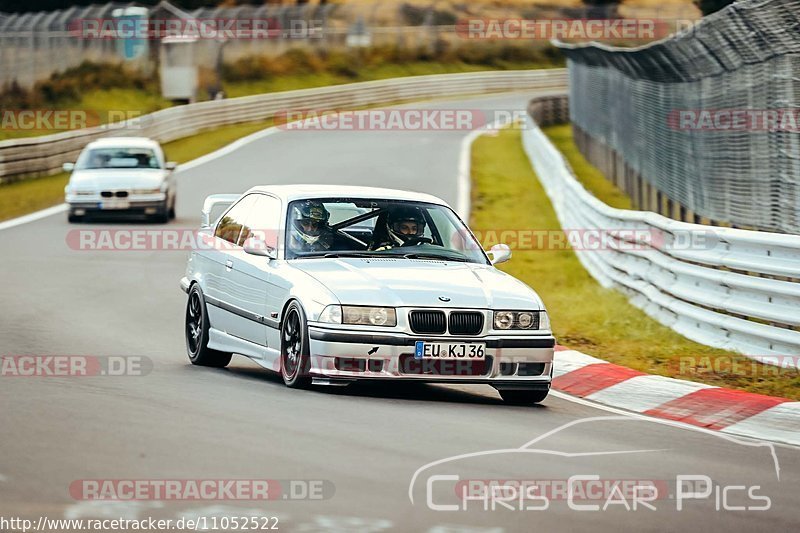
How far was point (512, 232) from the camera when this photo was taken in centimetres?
2489

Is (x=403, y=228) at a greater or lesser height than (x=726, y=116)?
lesser

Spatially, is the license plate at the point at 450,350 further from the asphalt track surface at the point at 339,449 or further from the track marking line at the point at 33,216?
the track marking line at the point at 33,216

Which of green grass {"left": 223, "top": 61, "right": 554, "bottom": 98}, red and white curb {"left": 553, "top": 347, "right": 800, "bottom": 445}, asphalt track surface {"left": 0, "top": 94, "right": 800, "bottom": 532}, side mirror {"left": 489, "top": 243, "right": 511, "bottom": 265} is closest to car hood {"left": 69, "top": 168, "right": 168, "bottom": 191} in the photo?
asphalt track surface {"left": 0, "top": 94, "right": 800, "bottom": 532}

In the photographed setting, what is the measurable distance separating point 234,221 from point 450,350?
3.01 m

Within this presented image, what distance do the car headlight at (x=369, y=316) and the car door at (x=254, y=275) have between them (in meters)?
0.85

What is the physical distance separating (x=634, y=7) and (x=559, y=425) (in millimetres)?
68955

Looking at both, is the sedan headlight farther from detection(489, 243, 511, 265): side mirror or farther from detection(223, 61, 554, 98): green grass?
detection(223, 61, 554, 98): green grass

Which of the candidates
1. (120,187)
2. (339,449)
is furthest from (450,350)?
(120,187)

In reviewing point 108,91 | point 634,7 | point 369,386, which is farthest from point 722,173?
point 634,7

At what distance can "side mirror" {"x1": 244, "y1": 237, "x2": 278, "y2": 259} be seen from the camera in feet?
36.4

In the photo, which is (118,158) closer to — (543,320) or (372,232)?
(372,232)

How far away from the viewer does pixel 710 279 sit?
43.8 ft

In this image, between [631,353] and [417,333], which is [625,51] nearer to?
[631,353]

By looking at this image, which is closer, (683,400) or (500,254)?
(683,400)
